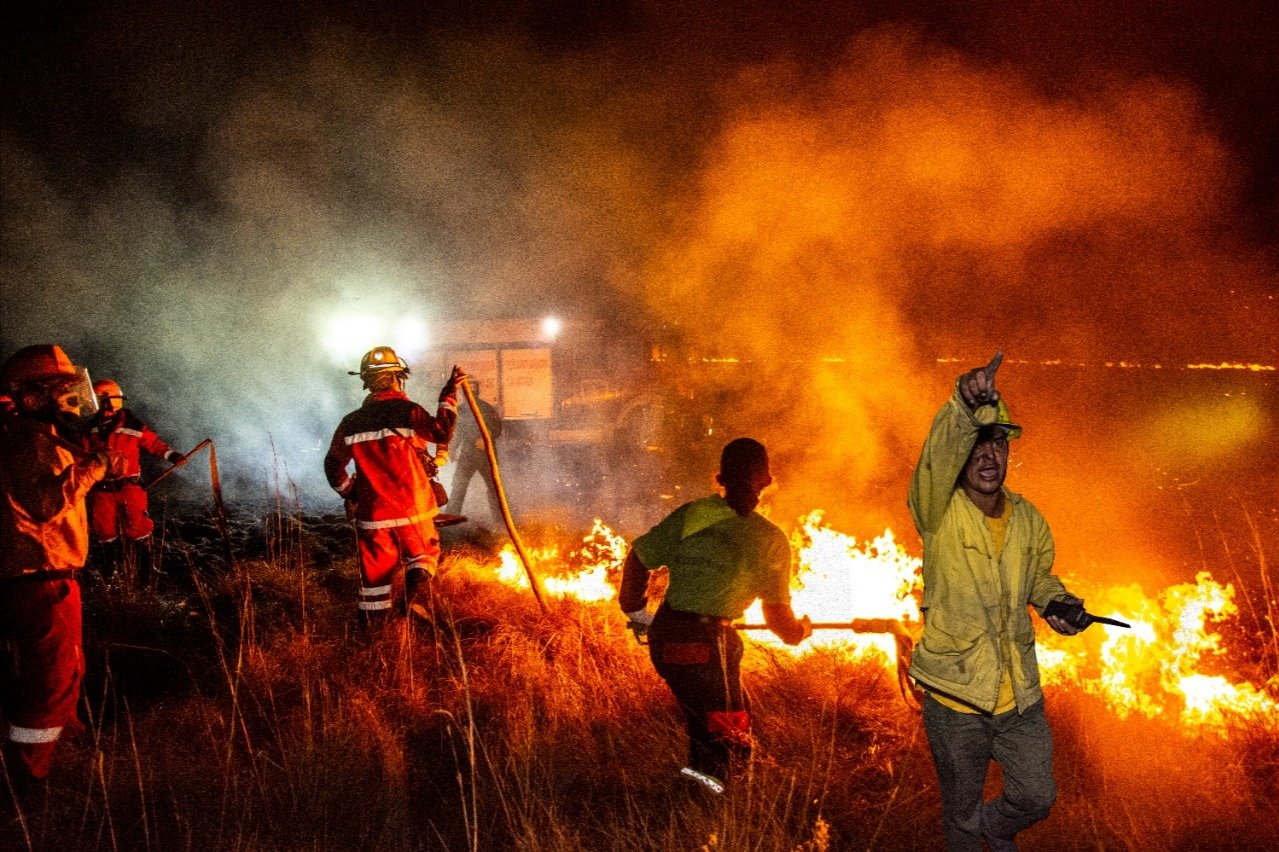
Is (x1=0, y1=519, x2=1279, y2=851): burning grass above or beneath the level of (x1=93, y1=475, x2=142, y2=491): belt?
beneath

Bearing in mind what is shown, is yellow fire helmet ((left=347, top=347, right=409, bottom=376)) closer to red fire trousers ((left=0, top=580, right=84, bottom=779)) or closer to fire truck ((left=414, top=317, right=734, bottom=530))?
red fire trousers ((left=0, top=580, right=84, bottom=779))

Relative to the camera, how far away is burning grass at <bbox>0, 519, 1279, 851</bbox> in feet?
9.48

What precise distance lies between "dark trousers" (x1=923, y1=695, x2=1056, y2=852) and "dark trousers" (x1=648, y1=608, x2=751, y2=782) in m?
0.70

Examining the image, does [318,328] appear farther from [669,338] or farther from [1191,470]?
[1191,470]

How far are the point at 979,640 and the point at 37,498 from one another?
11.9 ft

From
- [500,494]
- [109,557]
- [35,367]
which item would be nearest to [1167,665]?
[500,494]

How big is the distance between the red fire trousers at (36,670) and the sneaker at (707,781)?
8.55 feet

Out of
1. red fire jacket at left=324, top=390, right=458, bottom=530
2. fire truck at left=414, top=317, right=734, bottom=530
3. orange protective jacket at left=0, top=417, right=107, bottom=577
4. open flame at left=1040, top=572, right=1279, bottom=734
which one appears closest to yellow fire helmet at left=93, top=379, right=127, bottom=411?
red fire jacket at left=324, top=390, right=458, bottom=530

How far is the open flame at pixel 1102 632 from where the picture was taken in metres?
3.84

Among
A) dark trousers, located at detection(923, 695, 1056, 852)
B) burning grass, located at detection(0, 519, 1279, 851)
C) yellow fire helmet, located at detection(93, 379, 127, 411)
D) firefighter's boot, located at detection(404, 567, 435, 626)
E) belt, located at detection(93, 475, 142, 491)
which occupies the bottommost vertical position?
burning grass, located at detection(0, 519, 1279, 851)

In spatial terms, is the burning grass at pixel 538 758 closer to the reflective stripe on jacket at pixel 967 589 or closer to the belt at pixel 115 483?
the reflective stripe on jacket at pixel 967 589

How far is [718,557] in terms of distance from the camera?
282cm

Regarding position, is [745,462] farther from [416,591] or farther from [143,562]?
[143,562]

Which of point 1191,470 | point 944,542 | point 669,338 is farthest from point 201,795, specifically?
point 1191,470
